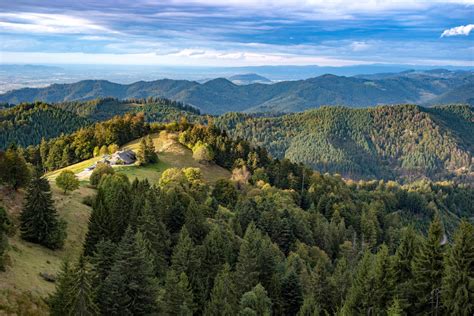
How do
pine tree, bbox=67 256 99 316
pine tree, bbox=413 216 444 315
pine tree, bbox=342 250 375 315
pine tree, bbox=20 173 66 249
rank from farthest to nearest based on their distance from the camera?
pine tree, bbox=20 173 66 249
pine tree, bbox=342 250 375 315
pine tree, bbox=413 216 444 315
pine tree, bbox=67 256 99 316

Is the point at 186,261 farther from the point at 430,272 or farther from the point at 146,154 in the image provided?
the point at 146,154

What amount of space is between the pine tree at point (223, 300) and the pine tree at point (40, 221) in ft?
69.9

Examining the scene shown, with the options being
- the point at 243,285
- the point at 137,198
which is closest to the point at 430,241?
the point at 243,285

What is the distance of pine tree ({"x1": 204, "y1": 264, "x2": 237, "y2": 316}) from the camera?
44.6 meters

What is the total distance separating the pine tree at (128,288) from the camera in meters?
37.8

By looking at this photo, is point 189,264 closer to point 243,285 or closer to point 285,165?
point 243,285

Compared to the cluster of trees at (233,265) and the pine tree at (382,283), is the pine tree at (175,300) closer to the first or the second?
the cluster of trees at (233,265)

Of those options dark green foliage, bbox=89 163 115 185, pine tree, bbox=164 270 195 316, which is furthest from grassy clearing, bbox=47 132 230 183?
pine tree, bbox=164 270 195 316

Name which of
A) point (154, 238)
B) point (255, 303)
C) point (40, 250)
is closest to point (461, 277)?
point (255, 303)

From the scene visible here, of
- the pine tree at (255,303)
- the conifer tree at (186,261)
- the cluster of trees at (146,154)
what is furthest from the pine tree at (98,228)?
the cluster of trees at (146,154)

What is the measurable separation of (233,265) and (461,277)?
3432 centimetres

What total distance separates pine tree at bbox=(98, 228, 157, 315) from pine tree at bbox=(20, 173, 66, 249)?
689 inches

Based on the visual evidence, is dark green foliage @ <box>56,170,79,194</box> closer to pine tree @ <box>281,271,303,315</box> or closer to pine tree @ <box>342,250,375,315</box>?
pine tree @ <box>281,271,303,315</box>

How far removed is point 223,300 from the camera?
4666 centimetres
